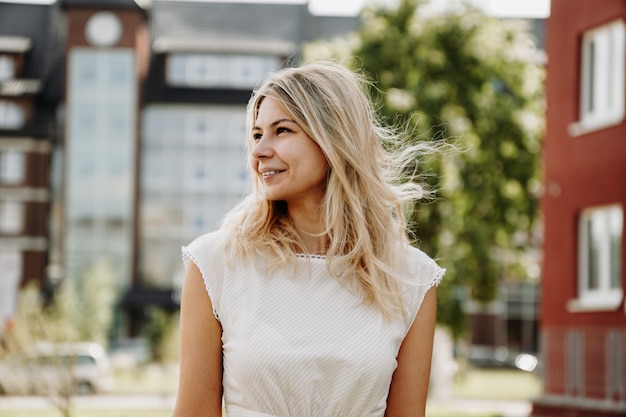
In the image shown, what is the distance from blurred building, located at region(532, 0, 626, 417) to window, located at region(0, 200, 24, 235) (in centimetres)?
4727

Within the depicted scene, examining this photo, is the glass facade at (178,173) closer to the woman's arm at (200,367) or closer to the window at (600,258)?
the window at (600,258)

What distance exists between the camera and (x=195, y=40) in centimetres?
6662

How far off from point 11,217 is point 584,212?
48829mm

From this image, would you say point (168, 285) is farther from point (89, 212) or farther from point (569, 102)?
point (569, 102)

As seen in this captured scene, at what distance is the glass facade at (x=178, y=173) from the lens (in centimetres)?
6662

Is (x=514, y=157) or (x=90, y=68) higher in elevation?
(x=90, y=68)

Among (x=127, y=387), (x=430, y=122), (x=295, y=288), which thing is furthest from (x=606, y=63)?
(x=127, y=387)

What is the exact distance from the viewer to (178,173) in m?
67.1

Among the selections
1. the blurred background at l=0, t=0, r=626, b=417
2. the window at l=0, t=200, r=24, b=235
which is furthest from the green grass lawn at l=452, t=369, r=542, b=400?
the window at l=0, t=200, r=24, b=235

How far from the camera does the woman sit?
3199 mm

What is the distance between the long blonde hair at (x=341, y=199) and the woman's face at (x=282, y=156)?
30 mm

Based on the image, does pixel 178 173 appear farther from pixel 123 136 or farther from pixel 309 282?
pixel 309 282

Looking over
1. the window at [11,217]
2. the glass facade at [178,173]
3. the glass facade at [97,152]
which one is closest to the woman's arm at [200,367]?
the glass facade at [97,152]

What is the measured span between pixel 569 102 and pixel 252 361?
17431mm
